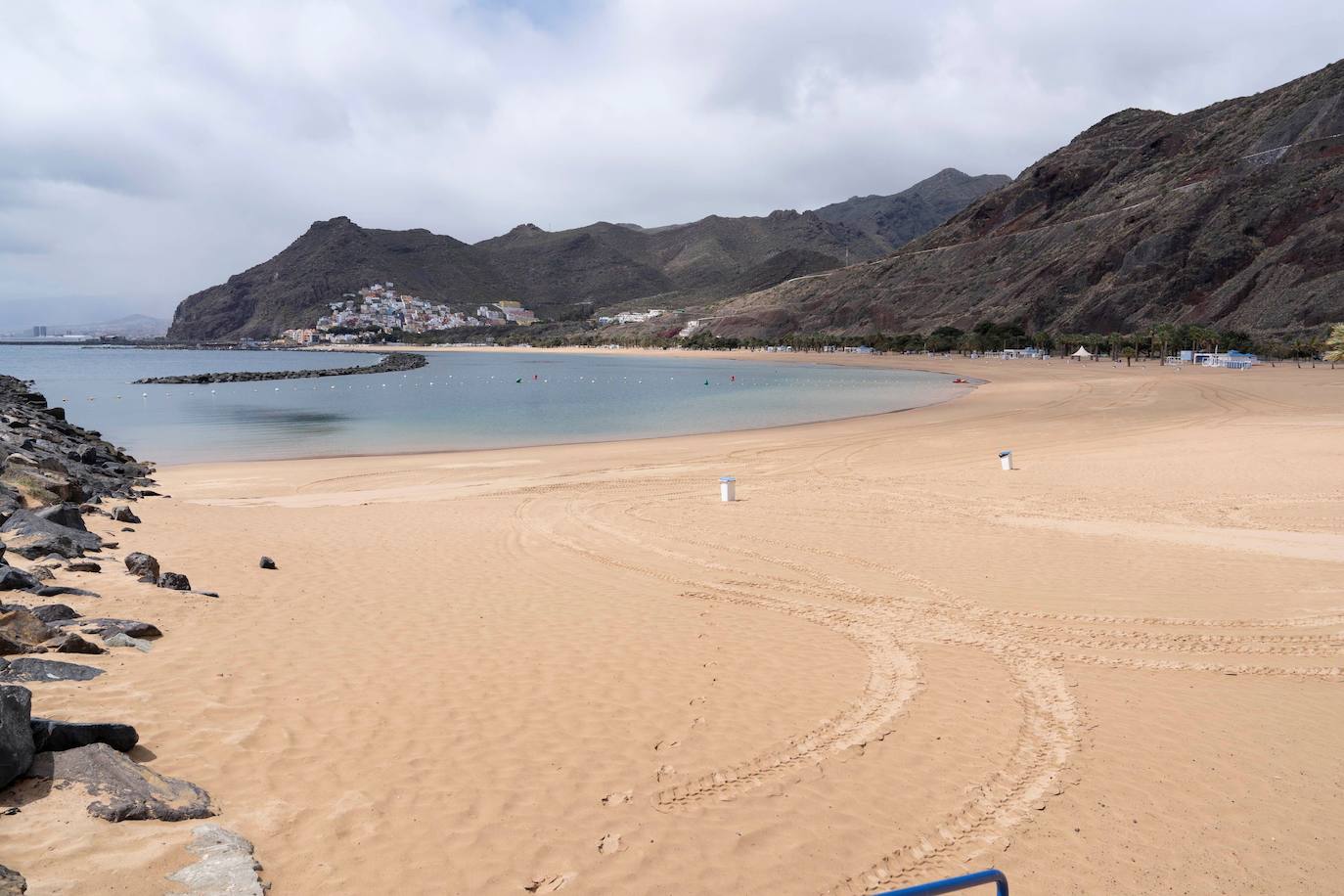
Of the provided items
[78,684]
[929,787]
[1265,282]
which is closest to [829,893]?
[929,787]

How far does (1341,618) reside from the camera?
28.2ft

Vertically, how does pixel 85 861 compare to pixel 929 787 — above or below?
above

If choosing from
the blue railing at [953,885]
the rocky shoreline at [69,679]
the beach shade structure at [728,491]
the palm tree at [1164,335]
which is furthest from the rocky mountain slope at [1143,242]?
the rocky shoreline at [69,679]

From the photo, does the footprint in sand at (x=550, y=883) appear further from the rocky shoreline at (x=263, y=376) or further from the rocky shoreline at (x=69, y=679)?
the rocky shoreline at (x=263, y=376)

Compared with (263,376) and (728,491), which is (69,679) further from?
(263,376)

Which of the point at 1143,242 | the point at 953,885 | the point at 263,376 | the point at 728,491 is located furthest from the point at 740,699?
the point at 1143,242

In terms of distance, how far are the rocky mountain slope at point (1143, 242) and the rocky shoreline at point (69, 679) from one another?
Result: 97.5 m

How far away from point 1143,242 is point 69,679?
125m

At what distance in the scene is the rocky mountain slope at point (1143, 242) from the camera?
90.8 metres

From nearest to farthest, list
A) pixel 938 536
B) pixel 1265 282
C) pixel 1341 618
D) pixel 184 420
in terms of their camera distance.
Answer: pixel 1341 618 < pixel 938 536 < pixel 184 420 < pixel 1265 282

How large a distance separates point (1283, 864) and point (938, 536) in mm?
8723

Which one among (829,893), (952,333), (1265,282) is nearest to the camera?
(829,893)

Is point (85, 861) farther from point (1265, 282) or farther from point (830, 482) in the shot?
point (1265, 282)

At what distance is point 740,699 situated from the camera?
6664 mm
